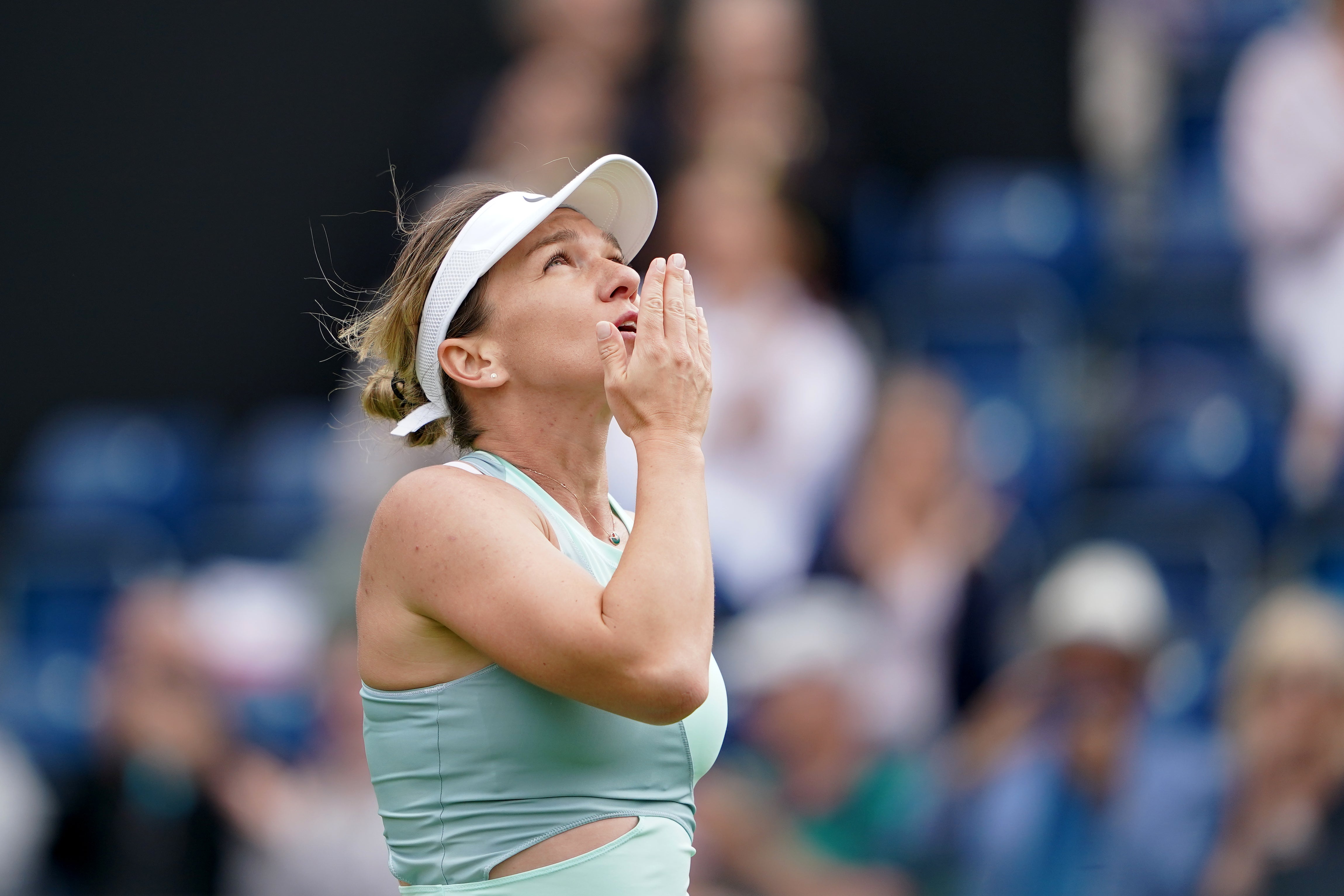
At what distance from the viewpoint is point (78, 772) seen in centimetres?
498

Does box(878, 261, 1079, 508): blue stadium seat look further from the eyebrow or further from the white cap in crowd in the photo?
the eyebrow

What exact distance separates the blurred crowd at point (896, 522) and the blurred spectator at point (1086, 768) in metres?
0.01

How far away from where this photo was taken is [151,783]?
475 cm

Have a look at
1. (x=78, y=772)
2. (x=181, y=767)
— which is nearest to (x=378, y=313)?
(x=181, y=767)

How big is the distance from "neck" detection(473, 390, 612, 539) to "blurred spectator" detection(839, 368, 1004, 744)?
264 cm

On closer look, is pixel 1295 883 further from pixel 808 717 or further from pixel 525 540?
Result: pixel 525 540

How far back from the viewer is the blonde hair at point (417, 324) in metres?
1.73

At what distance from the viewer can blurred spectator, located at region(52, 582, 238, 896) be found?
4637mm

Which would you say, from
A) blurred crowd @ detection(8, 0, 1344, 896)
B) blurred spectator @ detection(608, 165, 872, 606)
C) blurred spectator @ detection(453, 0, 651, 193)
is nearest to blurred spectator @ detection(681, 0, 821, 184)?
blurred crowd @ detection(8, 0, 1344, 896)

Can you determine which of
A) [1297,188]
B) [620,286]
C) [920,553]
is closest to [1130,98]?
[1297,188]

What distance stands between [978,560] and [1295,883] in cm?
130

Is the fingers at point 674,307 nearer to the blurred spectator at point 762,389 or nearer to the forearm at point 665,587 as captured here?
the forearm at point 665,587

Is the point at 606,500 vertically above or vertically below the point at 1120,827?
above

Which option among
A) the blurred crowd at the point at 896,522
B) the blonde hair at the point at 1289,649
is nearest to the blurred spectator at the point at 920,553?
the blurred crowd at the point at 896,522
